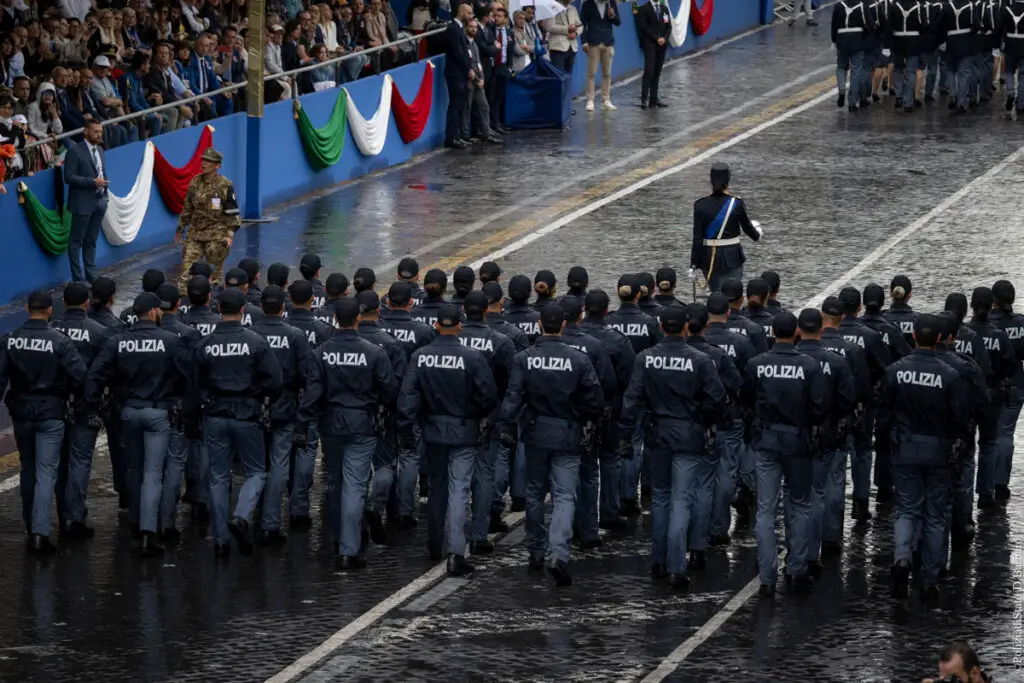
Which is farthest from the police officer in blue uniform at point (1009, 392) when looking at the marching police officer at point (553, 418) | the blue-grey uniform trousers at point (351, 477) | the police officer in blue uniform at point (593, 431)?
the blue-grey uniform trousers at point (351, 477)

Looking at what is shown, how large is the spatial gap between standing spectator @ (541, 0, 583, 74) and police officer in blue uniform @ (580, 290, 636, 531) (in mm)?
16961

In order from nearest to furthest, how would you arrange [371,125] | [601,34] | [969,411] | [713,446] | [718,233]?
[969,411], [713,446], [718,233], [371,125], [601,34]

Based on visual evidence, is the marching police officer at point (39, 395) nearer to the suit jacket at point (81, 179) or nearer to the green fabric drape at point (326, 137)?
the suit jacket at point (81, 179)

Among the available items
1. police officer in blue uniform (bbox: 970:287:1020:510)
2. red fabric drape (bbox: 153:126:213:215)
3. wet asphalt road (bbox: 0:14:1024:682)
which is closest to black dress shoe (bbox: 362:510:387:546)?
wet asphalt road (bbox: 0:14:1024:682)

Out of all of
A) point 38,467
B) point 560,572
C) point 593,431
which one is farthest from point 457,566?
point 38,467

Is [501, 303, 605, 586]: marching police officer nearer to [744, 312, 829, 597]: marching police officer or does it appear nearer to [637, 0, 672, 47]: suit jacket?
[744, 312, 829, 597]: marching police officer

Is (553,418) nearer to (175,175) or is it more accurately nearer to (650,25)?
(175,175)

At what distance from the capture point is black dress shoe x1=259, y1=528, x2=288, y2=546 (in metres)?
14.8

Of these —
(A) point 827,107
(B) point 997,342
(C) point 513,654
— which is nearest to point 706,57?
(A) point 827,107

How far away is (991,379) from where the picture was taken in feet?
50.4

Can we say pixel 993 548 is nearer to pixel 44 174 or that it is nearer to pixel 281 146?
pixel 44 174

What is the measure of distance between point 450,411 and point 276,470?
1553mm

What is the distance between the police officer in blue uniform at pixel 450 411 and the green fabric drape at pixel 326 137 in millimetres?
12938

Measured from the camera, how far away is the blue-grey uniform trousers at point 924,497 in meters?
13.6
